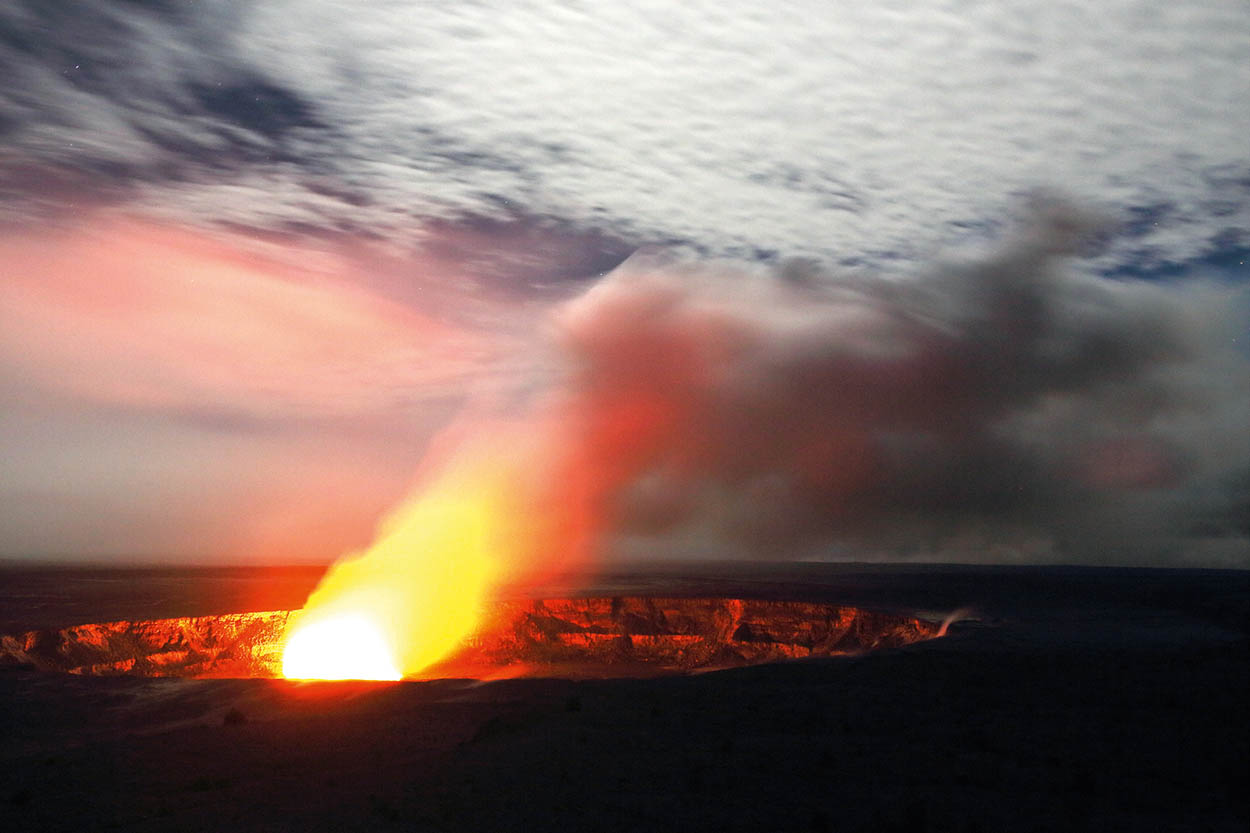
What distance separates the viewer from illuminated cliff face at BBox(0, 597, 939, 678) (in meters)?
46.4

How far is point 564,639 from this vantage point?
181 feet

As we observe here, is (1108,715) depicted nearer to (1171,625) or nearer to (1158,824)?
(1158,824)

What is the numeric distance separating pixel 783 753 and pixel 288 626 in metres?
41.5

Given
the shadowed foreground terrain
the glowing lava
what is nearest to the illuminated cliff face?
the glowing lava

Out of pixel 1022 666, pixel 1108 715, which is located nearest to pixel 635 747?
pixel 1108 715

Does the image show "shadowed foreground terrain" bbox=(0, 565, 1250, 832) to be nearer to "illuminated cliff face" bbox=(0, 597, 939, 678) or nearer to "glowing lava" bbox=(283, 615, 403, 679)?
"glowing lava" bbox=(283, 615, 403, 679)

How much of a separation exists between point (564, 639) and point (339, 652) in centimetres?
1329

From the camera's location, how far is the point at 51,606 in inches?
2630

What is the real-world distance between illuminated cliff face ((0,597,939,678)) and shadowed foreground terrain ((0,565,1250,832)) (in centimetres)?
1587

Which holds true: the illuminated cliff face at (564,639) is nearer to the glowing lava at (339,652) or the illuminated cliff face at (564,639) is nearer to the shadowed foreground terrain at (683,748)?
the glowing lava at (339,652)

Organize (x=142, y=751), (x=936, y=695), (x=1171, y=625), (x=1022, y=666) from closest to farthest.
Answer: (x=142, y=751), (x=936, y=695), (x=1022, y=666), (x=1171, y=625)

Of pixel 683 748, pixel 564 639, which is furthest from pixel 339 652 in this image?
pixel 683 748

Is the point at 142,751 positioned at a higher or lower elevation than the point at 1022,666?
lower

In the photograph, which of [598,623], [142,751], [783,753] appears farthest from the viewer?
[598,623]
